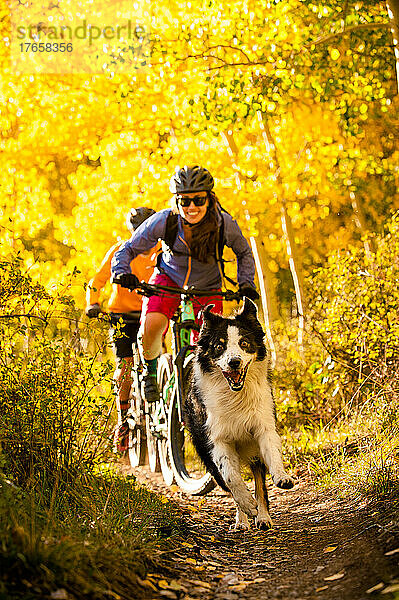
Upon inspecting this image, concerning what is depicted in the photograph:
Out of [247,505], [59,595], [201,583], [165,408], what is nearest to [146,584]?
[201,583]

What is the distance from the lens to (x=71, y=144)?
17.2 m

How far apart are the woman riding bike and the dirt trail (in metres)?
1.61

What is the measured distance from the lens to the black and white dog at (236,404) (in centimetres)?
463

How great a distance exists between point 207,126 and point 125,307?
82.1 inches

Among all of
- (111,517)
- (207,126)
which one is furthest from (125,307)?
(111,517)

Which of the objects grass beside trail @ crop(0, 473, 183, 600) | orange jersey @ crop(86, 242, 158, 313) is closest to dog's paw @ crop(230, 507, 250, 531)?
grass beside trail @ crop(0, 473, 183, 600)

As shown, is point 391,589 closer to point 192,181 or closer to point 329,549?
point 329,549

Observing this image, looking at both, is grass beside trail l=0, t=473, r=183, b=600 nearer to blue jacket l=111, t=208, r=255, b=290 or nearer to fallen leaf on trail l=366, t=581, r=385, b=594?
fallen leaf on trail l=366, t=581, r=385, b=594

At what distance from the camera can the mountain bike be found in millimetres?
5695

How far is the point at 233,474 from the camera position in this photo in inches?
179

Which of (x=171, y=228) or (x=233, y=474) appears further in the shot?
(x=171, y=228)

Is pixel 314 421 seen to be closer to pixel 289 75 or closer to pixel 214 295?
pixel 214 295

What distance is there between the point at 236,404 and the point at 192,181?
5.78 ft

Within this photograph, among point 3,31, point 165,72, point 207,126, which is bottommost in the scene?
point 207,126
